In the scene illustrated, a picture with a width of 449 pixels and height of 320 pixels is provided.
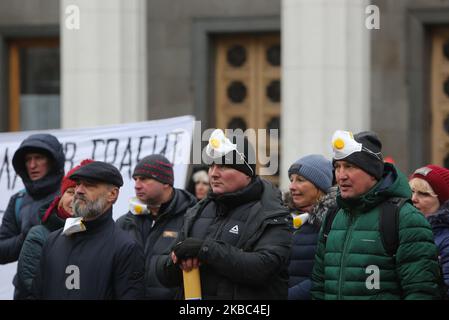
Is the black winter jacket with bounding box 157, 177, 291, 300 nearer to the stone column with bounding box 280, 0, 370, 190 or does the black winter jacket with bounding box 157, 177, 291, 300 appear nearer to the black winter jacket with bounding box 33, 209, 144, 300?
the black winter jacket with bounding box 33, 209, 144, 300

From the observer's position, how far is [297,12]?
12.5 m

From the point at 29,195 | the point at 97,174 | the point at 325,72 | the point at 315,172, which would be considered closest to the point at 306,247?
the point at 315,172

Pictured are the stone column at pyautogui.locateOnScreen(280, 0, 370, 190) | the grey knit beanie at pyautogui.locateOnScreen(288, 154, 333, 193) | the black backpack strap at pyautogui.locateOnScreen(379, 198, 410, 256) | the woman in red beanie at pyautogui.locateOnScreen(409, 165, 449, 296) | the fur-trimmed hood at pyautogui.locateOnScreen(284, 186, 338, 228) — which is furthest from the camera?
the stone column at pyautogui.locateOnScreen(280, 0, 370, 190)

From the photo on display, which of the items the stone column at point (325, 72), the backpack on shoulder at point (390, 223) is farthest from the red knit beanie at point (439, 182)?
the stone column at point (325, 72)

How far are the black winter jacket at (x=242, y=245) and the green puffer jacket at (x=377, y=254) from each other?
28 centimetres

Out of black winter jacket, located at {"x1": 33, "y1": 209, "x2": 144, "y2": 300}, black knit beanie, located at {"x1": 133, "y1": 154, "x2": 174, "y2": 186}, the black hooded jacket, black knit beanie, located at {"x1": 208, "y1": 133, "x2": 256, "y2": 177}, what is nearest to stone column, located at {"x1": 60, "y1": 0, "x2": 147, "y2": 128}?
the black hooded jacket

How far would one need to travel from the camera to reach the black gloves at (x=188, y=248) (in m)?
6.02

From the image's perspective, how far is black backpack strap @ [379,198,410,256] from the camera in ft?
19.2

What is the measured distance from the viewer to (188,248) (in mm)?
6035

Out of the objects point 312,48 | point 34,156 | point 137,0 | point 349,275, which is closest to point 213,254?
point 349,275

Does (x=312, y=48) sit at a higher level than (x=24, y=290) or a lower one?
higher

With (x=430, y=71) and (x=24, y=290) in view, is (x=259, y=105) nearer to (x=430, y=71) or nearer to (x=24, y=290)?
(x=430, y=71)

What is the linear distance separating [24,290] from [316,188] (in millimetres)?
1947

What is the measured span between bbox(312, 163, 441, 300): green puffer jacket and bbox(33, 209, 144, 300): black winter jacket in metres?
1.07
